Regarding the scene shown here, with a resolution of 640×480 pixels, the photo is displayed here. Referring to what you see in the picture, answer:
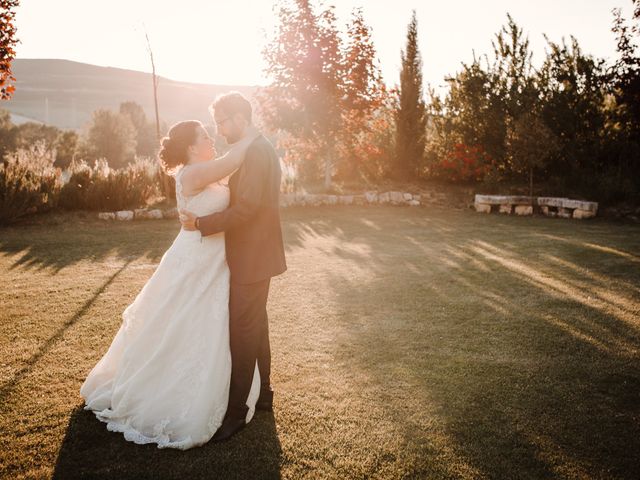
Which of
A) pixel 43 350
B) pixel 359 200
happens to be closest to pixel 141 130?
pixel 359 200

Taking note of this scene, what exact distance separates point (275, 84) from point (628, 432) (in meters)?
13.4

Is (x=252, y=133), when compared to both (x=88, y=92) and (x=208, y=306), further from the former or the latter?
(x=88, y=92)

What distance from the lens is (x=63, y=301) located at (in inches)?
223

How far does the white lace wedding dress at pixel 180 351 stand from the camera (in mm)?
3025

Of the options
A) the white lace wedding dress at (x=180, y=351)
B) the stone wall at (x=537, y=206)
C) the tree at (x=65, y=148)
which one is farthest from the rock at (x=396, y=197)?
the tree at (x=65, y=148)

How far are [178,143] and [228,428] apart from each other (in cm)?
208

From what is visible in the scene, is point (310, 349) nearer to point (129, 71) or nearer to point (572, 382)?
point (572, 382)

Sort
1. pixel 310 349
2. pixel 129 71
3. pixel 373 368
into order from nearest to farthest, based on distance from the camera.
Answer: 1. pixel 373 368
2. pixel 310 349
3. pixel 129 71

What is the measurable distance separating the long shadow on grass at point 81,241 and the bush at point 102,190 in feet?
2.54

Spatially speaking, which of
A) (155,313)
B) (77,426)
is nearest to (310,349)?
(155,313)

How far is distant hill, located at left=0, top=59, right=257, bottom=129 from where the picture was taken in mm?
92031

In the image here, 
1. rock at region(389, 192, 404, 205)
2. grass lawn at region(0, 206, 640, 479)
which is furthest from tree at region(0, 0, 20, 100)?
rock at region(389, 192, 404, 205)

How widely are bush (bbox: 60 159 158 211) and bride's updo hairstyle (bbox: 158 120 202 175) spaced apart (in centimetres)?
1000

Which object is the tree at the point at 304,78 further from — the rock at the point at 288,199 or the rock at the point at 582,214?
the rock at the point at 582,214
